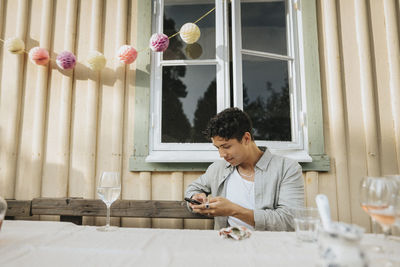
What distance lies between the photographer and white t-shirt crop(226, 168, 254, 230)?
6.27 feet

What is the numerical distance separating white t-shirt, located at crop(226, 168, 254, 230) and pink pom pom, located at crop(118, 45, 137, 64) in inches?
51.7

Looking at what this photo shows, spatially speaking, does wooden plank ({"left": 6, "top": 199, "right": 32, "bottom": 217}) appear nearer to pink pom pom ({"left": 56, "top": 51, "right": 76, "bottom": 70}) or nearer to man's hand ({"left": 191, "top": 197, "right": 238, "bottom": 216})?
pink pom pom ({"left": 56, "top": 51, "right": 76, "bottom": 70})

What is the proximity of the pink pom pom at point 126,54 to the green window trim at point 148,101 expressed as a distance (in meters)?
0.11

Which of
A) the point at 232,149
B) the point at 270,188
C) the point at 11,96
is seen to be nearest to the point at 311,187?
the point at 270,188

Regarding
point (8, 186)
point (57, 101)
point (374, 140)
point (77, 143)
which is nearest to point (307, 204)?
point (374, 140)

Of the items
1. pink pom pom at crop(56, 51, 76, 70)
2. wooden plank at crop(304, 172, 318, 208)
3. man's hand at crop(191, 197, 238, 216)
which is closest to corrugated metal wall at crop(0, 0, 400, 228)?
wooden plank at crop(304, 172, 318, 208)

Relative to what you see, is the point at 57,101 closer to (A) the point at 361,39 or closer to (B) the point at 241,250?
(B) the point at 241,250

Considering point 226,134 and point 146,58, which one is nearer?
point 226,134

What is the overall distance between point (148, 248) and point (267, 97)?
74.1 inches

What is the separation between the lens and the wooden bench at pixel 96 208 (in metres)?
2.10

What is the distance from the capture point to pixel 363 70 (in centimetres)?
245

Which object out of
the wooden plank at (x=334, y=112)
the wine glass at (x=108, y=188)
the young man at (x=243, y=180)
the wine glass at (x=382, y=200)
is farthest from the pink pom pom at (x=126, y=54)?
the wine glass at (x=382, y=200)

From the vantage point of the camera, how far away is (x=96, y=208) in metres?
2.14

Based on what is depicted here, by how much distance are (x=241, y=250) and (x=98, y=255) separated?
1.73 feet
